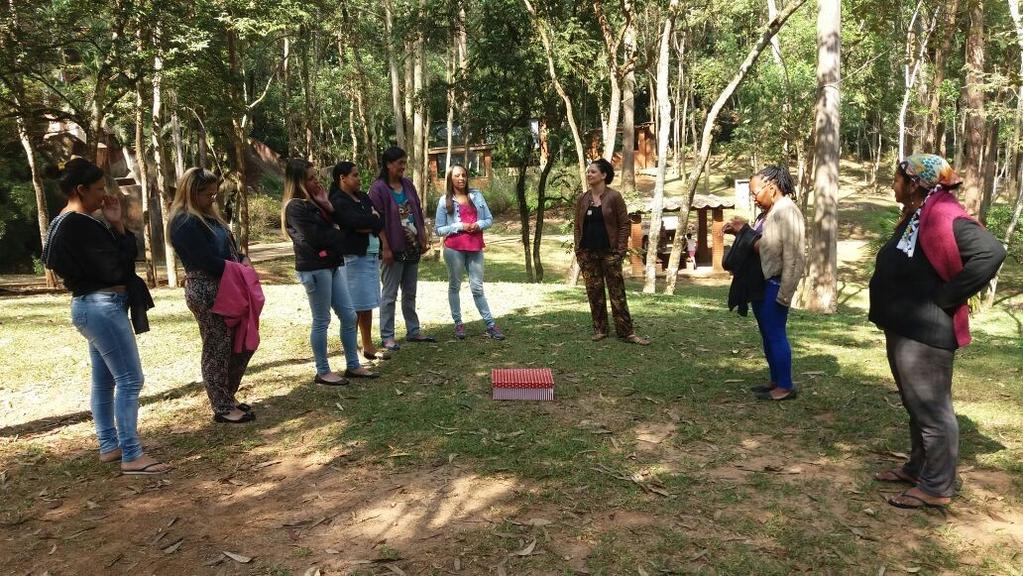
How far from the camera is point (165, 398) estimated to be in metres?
6.17

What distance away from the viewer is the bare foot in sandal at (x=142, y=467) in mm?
4539

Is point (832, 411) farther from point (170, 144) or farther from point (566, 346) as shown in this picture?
point (170, 144)

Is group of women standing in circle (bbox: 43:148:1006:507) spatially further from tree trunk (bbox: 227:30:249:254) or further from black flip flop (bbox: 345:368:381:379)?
tree trunk (bbox: 227:30:249:254)

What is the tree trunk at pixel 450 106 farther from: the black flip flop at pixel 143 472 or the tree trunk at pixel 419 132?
the black flip flop at pixel 143 472

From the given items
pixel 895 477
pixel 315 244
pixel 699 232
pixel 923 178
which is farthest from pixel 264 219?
pixel 923 178

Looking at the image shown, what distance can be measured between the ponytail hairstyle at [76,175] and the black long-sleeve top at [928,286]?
454 cm

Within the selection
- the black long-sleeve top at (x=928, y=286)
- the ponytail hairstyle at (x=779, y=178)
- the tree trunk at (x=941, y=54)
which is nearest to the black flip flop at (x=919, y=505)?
the black long-sleeve top at (x=928, y=286)

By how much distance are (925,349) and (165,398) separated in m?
5.76

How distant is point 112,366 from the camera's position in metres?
4.30

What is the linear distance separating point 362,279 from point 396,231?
0.66 meters

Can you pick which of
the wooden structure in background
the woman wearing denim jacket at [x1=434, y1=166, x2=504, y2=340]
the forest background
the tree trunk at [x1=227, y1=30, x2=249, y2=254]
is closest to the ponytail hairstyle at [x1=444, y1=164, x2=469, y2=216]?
the woman wearing denim jacket at [x1=434, y1=166, x2=504, y2=340]

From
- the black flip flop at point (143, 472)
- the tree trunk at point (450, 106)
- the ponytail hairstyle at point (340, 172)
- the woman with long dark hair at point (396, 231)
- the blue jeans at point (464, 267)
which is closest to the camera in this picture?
the black flip flop at point (143, 472)

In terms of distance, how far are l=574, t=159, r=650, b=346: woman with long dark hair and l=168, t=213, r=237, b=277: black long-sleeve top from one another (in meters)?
3.60

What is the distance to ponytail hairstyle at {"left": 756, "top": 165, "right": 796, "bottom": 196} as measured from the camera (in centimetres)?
539
